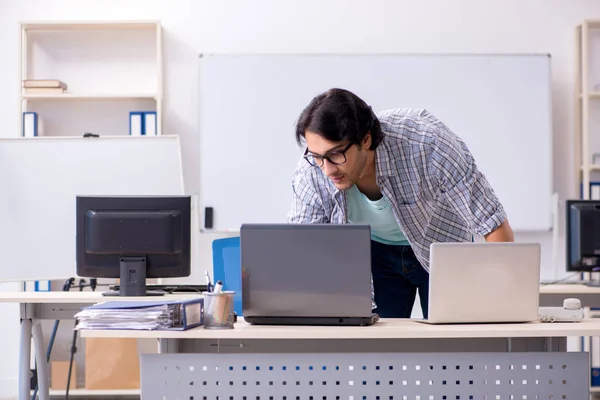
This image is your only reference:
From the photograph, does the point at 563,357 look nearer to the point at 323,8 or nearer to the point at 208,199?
the point at 208,199

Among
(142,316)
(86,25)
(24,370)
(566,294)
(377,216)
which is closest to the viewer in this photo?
(142,316)

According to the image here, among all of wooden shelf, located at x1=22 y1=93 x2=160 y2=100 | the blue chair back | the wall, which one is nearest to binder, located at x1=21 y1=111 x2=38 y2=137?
wooden shelf, located at x1=22 y1=93 x2=160 y2=100

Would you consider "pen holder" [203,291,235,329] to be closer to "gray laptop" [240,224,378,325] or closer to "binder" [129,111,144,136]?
"gray laptop" [240,224,378,325]

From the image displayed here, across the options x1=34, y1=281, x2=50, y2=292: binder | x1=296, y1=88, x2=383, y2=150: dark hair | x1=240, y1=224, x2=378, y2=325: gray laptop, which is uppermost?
x1=296, y1=88, x2=383, y2=150: dark hair

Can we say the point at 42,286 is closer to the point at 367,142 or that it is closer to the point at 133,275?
the point at 133,275

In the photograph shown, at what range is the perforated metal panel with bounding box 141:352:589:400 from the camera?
6.08 ft

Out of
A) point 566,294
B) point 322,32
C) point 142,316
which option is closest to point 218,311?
point 142,316

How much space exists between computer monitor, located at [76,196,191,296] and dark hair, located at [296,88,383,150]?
3.12ft

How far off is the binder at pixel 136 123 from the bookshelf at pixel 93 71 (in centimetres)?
15

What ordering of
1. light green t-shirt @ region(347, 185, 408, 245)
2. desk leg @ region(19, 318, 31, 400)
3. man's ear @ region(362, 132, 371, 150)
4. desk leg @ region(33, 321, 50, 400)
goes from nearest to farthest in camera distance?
man's ear @ region(362, 132, 371, 150) → light green t-shirt @ region(347, 185, 408, 245) → desk leg @ region(19, 318, 31, 400) → desk leg @ region(33, 321, 50, 400)

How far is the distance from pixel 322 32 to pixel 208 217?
1.31m

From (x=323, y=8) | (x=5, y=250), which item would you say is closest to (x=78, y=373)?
(x=5, y=250)

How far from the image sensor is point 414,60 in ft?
14.9

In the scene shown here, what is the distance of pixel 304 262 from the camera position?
1.83m
